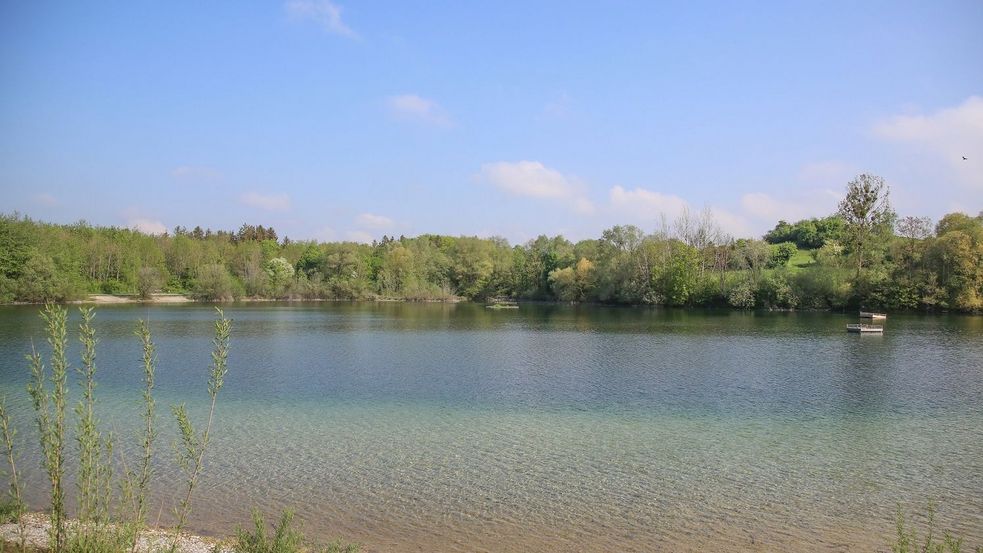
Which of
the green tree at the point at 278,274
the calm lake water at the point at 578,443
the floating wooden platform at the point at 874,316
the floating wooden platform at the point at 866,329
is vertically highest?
the green tree at the point at 278,274

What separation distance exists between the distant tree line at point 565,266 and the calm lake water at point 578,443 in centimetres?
3465

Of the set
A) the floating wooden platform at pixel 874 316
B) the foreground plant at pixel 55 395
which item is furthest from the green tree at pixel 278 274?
the foreground plant at pixel 55 395

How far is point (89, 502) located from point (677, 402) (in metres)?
18.6

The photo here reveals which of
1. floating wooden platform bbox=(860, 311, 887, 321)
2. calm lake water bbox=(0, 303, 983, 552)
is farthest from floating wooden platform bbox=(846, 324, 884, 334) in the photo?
floating wooden platform bbox=(860, 311, 887, 321)

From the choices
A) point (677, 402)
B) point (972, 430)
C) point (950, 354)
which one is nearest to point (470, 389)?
point (677, 402)

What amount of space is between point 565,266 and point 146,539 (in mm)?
103775

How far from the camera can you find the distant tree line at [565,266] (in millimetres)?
65562

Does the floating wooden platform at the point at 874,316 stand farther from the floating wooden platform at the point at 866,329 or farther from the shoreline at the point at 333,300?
the floating wooden platform at the point at 866,329

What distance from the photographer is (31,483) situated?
12.6 m

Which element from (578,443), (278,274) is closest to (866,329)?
(578,443)

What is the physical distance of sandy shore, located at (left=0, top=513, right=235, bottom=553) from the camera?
816cm

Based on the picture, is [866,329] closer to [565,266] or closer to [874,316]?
[874,316]

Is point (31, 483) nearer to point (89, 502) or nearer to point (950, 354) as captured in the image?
point (89, 502)

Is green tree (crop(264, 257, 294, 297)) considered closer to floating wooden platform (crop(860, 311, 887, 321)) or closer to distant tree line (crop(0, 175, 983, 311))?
distant tree line (crop(0, 175, 983, 311))
